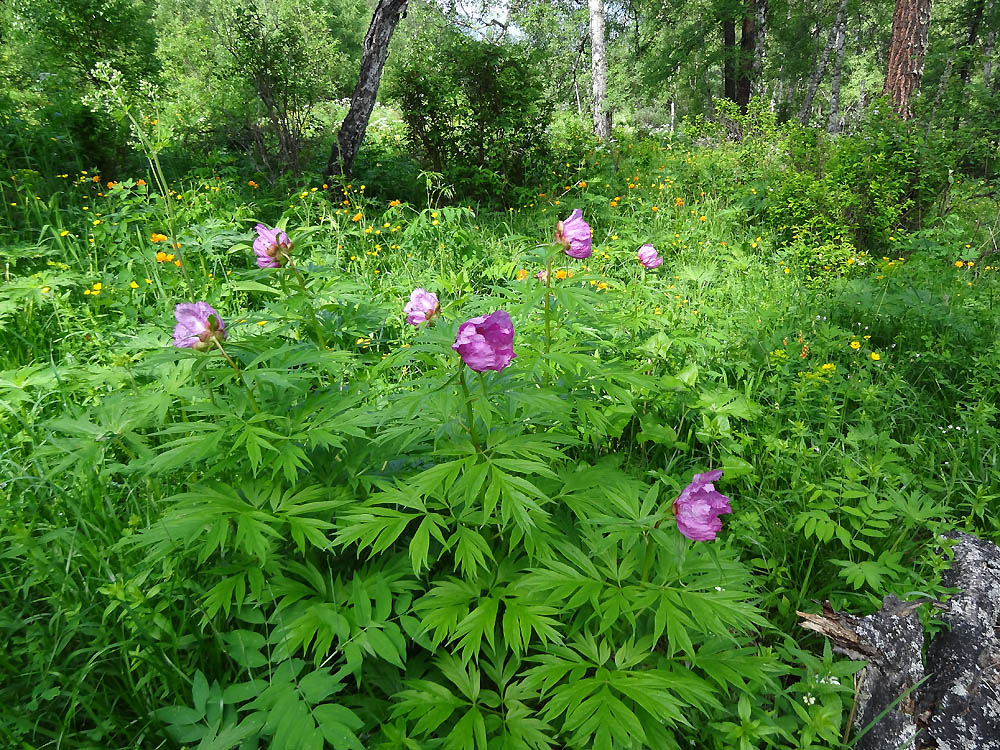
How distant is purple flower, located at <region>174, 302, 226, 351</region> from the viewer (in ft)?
4.11

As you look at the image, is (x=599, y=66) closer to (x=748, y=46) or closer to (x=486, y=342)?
(x=748, y=46)

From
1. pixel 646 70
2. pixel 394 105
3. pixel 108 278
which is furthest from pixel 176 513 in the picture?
pixel 646 70

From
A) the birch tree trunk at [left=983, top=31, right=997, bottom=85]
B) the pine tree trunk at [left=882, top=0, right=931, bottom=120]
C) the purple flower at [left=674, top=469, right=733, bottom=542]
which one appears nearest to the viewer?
the purple flower at [left=674, top=469, right=733, bottom=542]

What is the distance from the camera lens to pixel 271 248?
151 cm

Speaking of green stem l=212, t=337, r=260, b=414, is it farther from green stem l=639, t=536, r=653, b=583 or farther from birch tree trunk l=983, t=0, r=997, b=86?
birch tree trunk l=983, t=0, r=997, b=86

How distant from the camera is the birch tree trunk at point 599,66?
9.27m

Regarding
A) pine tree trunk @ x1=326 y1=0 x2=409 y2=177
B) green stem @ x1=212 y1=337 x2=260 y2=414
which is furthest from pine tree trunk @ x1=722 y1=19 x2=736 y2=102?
green stem @ x1=212 y1=337 x2=260 y2=414

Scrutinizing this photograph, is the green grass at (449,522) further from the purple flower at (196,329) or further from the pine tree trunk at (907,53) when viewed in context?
the pine tree trunk at (907,53)

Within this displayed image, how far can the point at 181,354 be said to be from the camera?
1312mm

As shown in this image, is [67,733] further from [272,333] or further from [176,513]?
[272,333]

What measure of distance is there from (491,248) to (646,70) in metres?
11.7

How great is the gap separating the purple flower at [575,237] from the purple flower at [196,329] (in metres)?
0.92

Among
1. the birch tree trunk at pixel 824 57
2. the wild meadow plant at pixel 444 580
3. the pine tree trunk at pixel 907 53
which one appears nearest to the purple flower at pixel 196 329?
the wild meadow plant at pixel 444 580

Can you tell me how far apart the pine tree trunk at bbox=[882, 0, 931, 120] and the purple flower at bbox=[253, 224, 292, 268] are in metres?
6.48
